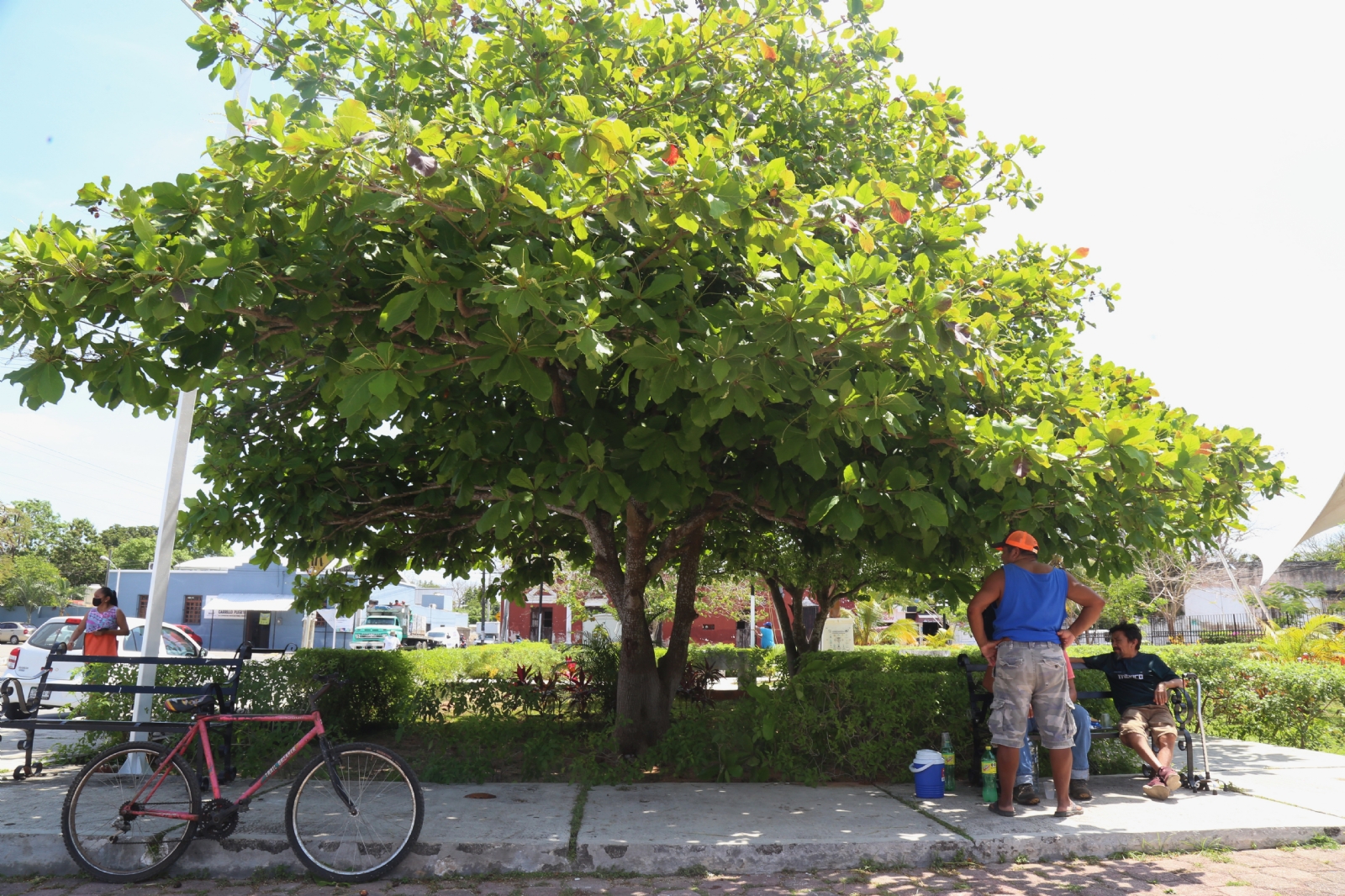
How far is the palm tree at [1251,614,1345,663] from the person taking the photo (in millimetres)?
15188

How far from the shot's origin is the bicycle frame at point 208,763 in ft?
16.4

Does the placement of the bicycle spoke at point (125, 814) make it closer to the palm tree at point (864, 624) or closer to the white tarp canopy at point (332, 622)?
the palm tree at point (864, 624)

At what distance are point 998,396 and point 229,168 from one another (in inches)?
185

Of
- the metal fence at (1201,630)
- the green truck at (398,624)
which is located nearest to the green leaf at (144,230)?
the green truck at (398,624)

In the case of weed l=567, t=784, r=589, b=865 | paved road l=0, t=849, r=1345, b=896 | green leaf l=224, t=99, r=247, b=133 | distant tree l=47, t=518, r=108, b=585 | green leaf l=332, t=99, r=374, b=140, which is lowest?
paved road l=0, t=849, r=1345, b=896

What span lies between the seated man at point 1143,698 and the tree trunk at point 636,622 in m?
3.48

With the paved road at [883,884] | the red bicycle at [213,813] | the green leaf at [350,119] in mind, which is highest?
the green leaf at [350,119]

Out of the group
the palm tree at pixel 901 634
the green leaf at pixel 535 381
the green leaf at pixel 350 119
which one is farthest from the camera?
the palm tree at pixel 901 634

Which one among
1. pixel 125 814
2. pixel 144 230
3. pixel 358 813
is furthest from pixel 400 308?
pixel 125 814

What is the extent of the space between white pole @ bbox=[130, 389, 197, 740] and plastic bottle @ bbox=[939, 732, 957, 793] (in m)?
6.16

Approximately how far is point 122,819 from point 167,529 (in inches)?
110

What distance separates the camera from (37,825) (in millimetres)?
5449

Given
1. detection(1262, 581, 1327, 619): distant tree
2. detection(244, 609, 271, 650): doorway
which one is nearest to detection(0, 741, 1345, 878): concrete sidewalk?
detection(1262, 581, 1327, 619): distant tree

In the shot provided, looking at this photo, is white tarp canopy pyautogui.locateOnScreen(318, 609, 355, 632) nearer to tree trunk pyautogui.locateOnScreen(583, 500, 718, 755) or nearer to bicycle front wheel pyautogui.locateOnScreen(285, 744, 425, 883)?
tree trunk pyautogui.locateOnScreen(583, 500, 718, 755)
